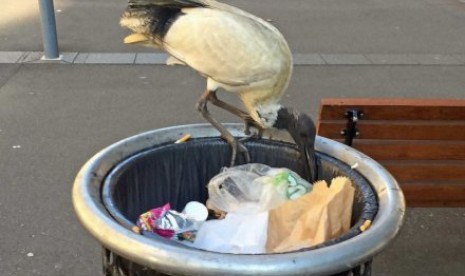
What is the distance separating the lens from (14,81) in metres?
6.26

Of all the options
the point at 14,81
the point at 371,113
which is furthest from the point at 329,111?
the point at 14,81

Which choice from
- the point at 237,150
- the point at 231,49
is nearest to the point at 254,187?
the point at 237,150

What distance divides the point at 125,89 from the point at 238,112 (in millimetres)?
4082

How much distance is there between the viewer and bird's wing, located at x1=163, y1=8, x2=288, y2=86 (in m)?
1.83

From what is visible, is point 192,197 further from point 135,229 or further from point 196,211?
point 135,229

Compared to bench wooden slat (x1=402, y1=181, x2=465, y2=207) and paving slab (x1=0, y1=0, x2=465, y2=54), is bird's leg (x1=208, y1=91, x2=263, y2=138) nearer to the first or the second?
bench wooden slat (x1=402, y1=181, x2=465, y2=207)

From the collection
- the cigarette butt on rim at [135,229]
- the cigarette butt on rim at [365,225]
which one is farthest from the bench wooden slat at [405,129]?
the cigarette butt on rim at [135,229]

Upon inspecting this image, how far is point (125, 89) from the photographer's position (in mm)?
6117

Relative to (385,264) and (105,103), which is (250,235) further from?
(105,103)

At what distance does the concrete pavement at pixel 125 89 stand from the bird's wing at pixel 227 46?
1837mm

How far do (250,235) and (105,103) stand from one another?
13.6 feet

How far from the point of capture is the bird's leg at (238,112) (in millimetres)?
2078

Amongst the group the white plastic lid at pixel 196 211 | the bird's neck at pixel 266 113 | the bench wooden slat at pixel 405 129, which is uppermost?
the bird's neck at pixel 266 113

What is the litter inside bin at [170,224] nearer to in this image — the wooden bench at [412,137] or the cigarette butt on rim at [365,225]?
the cigarette butt on rim at [365,225]
